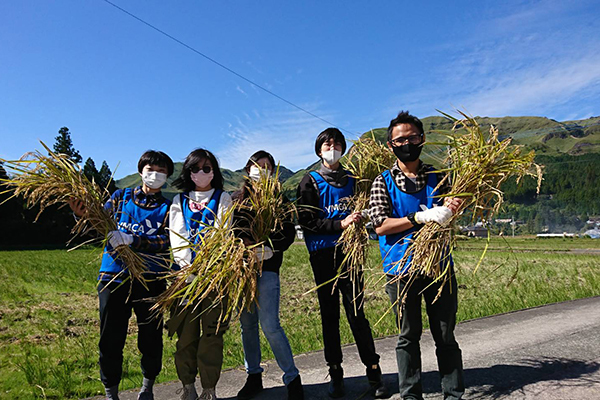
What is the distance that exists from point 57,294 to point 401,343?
10.8 metres

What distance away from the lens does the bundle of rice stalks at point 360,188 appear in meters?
3.56

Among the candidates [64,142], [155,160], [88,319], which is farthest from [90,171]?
[64,142]

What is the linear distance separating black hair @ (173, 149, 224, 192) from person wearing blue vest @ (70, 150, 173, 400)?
0.21 meters

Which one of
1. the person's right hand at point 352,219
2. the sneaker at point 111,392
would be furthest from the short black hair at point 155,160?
the sneaker at point 111,392

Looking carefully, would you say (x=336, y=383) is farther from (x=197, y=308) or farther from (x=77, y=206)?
(x=77, y=206)

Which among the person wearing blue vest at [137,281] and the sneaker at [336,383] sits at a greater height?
the person wearing blue vest at [137,281]

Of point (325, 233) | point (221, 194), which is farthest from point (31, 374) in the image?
point (325, 233)

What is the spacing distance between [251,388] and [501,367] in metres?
2.35

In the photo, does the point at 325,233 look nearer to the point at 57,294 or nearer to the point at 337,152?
the point at 337,152

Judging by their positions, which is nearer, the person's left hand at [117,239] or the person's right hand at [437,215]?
the person's right hand at [437,215]

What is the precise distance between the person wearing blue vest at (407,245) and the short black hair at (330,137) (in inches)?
21.0

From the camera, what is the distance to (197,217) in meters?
3.42

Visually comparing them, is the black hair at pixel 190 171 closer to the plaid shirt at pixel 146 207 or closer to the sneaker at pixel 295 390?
the plaid shirt at pixel 146 207

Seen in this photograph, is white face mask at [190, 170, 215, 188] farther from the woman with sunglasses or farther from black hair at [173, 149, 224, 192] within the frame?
the woman with sunglasses
